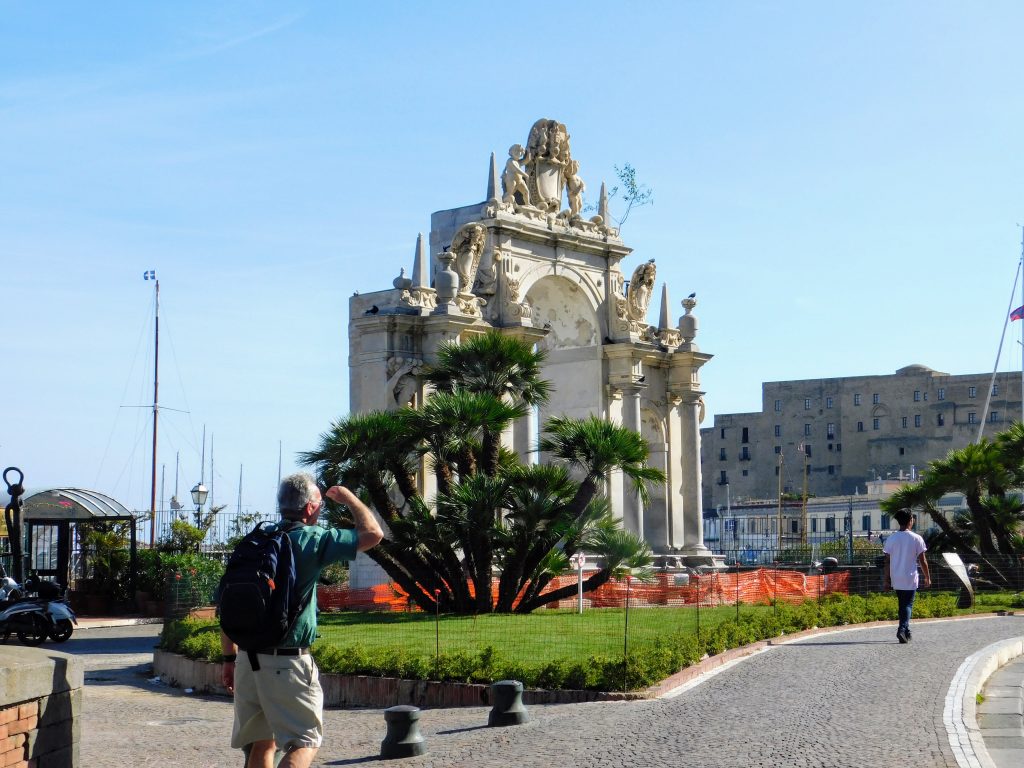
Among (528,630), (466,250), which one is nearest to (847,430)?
(466,250)

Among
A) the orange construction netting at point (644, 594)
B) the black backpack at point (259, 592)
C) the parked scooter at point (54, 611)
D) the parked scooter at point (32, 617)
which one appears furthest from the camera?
the orange construction netting at point (644, 594)

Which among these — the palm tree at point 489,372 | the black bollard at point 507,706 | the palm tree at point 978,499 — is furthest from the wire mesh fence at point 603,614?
the palm tree at point 489,372

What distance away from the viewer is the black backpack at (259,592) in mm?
7328

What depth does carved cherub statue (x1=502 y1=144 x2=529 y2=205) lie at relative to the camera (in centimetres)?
3494

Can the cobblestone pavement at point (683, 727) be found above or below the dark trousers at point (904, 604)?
below

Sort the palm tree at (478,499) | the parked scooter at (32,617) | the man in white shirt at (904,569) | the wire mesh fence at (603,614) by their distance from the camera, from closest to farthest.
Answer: the wire mesh fence at (603,614), the man in white shirt at (904,569), the parked scooter at (32,617), the palm tree at (478,499)

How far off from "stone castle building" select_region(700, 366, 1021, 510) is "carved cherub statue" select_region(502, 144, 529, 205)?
83.8m

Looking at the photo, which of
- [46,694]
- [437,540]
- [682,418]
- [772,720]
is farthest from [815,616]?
[682,418]

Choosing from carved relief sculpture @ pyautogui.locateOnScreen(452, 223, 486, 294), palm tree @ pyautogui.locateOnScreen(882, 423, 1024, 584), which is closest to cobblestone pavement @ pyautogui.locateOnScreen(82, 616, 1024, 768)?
carved relief sculpture @ pyautogui.locateOnScreen(452, 223, 486, 294)

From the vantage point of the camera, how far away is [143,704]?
1555 cm

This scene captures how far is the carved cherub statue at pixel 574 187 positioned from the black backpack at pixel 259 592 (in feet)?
98.2

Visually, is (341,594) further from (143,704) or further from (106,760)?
(106,760)

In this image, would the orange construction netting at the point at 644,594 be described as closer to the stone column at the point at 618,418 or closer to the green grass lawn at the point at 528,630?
the green grass lawn at the point at 528,630

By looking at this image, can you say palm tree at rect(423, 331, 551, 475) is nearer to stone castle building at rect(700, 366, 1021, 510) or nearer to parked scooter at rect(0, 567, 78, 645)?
parked scooter at rect(0, 567, 78, 645)
